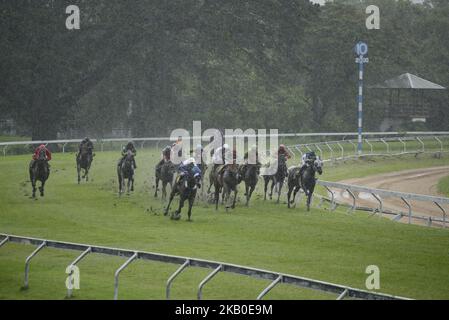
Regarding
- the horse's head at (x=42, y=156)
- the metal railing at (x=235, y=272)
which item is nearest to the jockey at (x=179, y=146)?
the horse's head at (x=42, y=156)

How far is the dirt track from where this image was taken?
31859 mm

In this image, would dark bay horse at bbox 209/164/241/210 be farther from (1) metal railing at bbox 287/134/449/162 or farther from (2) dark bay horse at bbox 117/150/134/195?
(1) metal railing at bbox 287/134/449/162

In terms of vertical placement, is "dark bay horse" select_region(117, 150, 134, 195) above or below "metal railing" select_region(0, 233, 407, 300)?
above

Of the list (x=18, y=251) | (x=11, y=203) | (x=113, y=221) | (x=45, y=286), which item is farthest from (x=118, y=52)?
(x=45, y=286)

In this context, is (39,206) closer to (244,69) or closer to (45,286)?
(45,286)

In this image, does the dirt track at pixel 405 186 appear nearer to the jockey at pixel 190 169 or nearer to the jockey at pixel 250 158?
the jockey at pixel 250 158

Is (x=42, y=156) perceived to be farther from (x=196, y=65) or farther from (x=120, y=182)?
(x=196, y=65)

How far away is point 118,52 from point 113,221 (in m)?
30.8

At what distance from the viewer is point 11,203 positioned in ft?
92.4

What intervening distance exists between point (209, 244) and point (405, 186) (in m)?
19.7

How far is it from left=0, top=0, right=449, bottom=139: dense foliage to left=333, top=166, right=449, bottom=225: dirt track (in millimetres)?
15189

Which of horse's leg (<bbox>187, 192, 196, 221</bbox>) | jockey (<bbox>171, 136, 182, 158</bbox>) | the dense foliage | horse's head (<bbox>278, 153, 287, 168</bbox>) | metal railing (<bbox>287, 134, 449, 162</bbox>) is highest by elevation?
the dense foliage

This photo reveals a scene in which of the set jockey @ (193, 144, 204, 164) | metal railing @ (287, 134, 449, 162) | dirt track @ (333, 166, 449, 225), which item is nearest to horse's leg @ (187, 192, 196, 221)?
jockey @ (193, 144, 204, 164)

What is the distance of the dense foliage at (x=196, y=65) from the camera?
52312 mm
